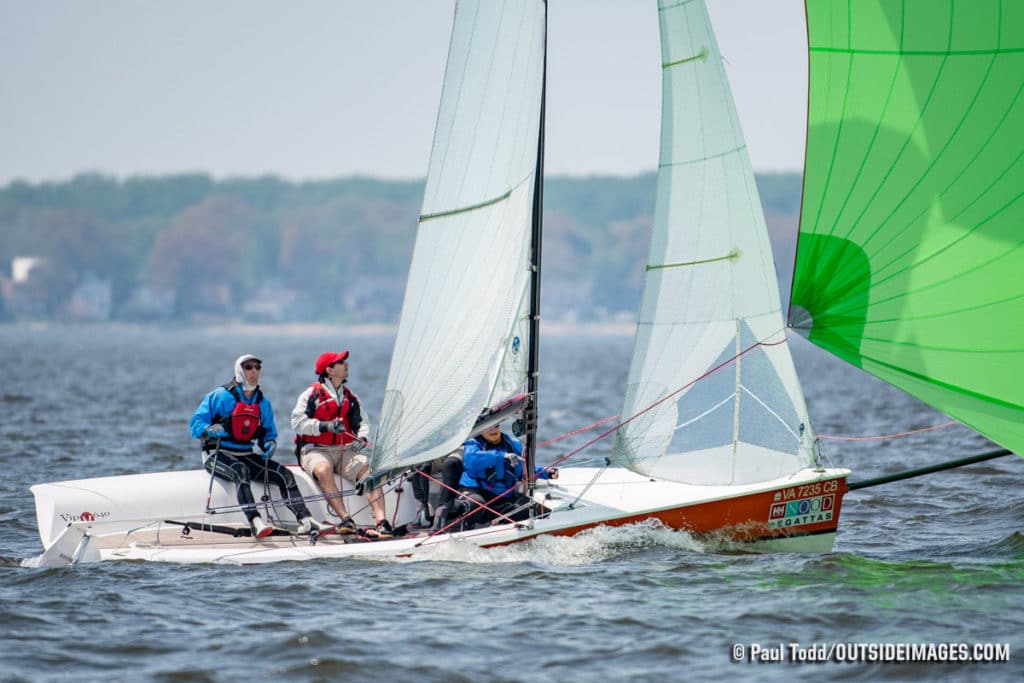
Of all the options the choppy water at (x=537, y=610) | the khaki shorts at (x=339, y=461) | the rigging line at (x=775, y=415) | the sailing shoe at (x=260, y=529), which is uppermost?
the rigging line at (x=775, y=415)

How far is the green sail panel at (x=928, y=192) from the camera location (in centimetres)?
863

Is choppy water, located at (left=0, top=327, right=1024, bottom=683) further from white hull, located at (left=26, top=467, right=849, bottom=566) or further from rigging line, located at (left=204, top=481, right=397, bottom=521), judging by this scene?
rigging line, located at (left=204, top=481, right=397, bottom=521)

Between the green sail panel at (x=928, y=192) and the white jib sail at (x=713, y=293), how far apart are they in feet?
1.89

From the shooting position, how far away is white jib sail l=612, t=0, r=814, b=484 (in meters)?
9.29

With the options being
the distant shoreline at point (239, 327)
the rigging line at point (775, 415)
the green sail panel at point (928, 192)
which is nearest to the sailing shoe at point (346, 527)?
the rigging line at point (775, 415)

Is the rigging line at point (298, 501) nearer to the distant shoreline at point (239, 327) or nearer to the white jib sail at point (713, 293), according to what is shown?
the white jib sail at point (713, 293)

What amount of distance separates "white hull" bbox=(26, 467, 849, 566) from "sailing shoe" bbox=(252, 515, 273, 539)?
56 millimetres

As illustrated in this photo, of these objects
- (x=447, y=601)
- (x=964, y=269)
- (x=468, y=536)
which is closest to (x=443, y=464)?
(x=468, y=536)

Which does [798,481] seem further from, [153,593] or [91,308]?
[91,308]

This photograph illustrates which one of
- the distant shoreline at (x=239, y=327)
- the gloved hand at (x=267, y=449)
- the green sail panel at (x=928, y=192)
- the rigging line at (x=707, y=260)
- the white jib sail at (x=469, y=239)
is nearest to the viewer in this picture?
the green sail panel at (x=928, y=192)

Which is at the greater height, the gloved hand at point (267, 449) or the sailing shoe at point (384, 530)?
the gloved hand at point (267, 449)

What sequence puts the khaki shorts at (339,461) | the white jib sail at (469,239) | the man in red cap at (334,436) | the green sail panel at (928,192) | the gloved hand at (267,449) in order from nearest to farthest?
the green sail panel at (928,192)
the white jib sail at (469,239)
the man in red cap at (334,436)
the gloved hand at (267,449)
the khaki shorts at (339,461)

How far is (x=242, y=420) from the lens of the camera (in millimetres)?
9391

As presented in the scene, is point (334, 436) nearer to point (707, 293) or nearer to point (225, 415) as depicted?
point (225, 415)
